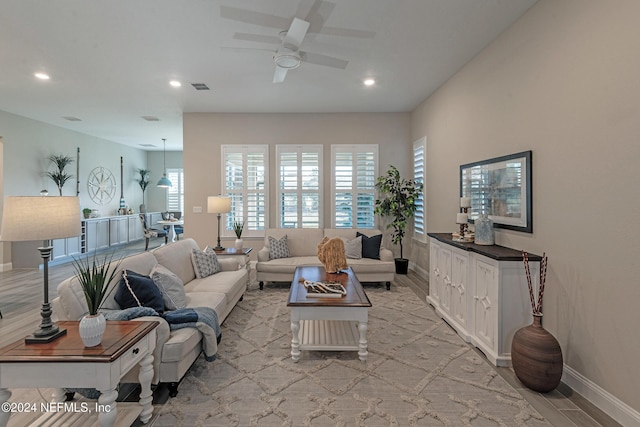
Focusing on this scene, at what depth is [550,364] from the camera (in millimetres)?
2305

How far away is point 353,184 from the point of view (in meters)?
6.40

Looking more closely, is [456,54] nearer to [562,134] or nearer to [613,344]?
[562,134]

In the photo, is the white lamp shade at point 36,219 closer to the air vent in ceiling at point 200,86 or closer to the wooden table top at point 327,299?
the wooden table top at point 327,299

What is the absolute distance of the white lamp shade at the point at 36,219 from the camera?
5.78ft

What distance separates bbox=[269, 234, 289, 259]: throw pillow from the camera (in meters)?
5.42

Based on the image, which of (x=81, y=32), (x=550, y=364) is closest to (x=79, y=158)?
(x=81, y=32)

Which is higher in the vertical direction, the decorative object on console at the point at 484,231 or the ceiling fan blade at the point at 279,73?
the ceiling fan blade at the point at 279,73

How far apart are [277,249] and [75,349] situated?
3778 mm

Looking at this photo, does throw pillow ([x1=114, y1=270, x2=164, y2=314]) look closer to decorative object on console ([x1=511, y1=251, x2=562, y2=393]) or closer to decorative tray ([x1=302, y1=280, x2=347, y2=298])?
decorative tray ([x1=302, y1=280, x2=347, y2=298])

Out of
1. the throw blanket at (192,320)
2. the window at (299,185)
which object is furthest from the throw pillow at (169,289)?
the window at (299,185)

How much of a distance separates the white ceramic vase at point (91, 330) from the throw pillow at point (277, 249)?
3645mm

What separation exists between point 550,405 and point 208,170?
20.2ft

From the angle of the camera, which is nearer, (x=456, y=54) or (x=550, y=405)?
(x=550, y=405)

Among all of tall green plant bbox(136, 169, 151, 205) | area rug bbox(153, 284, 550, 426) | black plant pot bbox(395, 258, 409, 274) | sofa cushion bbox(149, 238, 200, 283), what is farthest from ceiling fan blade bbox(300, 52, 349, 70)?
tall green plant bbox(136, 169, 151, 205)
